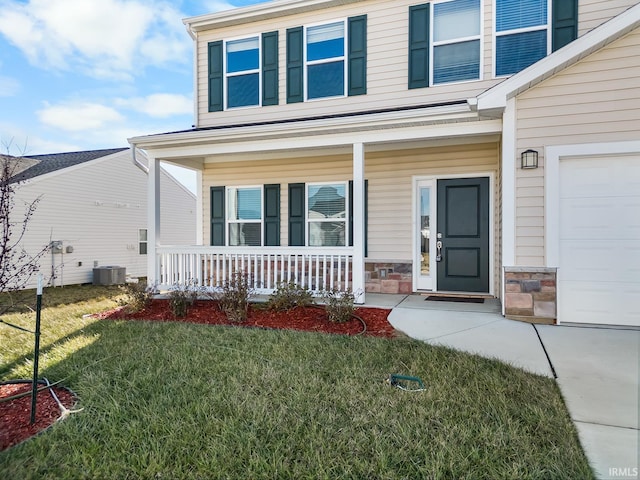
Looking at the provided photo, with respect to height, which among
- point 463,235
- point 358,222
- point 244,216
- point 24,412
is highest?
point 244,216

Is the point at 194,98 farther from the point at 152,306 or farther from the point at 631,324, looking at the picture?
the point at 631,324

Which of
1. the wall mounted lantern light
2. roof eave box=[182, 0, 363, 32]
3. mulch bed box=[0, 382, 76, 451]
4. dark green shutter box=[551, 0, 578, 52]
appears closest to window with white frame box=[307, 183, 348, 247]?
the wall mounted lantern light

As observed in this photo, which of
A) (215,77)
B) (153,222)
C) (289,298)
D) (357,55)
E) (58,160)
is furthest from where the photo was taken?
(58,160)

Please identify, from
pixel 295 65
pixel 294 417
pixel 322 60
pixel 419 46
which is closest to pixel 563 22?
pixel 419 46

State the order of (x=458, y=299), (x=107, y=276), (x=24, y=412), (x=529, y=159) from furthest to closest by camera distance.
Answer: (x=107, y=276) → (x=458, y=299) → (x=529, y=159) → (x=24, y=412)

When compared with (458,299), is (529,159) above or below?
above

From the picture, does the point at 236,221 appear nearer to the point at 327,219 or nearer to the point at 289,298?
the point at 327,219

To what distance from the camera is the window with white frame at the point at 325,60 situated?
7.46 meters

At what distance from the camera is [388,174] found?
7355mm

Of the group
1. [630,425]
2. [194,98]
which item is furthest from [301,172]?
[630,425]

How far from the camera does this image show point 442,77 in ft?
22.2

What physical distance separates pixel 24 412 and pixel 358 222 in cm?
449

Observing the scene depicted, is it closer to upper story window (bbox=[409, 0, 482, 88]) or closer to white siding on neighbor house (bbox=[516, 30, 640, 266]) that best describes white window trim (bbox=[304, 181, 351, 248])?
upper story window (bbox=[409, 0, 482, 88])

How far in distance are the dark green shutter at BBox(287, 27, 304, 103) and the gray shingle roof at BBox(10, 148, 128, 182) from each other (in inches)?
324
